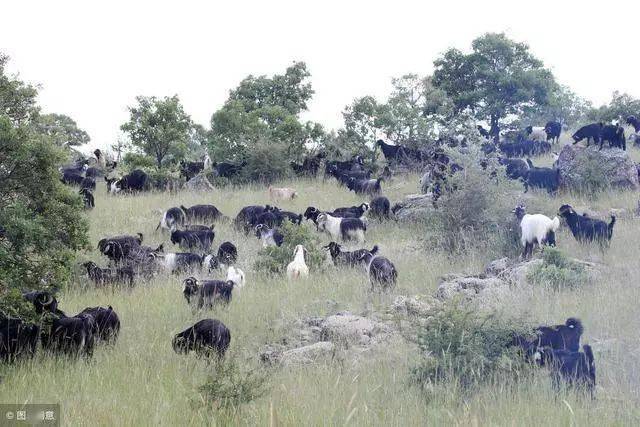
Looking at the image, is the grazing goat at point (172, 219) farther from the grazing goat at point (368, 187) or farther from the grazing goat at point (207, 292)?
the grazing goat at point (207, 292)

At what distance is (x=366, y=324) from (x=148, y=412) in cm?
460

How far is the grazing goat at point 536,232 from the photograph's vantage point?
16.0 meters

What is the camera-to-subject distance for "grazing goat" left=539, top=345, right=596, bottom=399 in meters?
7.35

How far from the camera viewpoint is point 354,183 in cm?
2783

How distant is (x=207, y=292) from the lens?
12.2 m

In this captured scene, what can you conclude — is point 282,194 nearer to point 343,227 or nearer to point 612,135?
point 343,227

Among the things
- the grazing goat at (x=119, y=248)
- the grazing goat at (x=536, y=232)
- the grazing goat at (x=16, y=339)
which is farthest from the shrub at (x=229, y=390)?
the grazing goat at (x=536, y=232)

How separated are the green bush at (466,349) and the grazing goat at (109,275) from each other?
7914 mm

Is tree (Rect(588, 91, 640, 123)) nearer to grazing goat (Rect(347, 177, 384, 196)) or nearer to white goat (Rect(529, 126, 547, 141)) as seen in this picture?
white goat (Rect(529, 126, 547, 141))

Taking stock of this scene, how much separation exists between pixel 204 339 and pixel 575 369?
14.4ft

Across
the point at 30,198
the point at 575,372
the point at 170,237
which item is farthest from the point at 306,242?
the point at 575,372

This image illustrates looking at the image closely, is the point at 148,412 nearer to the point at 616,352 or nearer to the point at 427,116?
the point at 616,352

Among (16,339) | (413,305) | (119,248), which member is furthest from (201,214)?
(16,339)

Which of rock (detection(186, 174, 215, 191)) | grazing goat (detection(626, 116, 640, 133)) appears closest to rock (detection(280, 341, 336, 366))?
rock (detection(186, 174, 215, 191))
